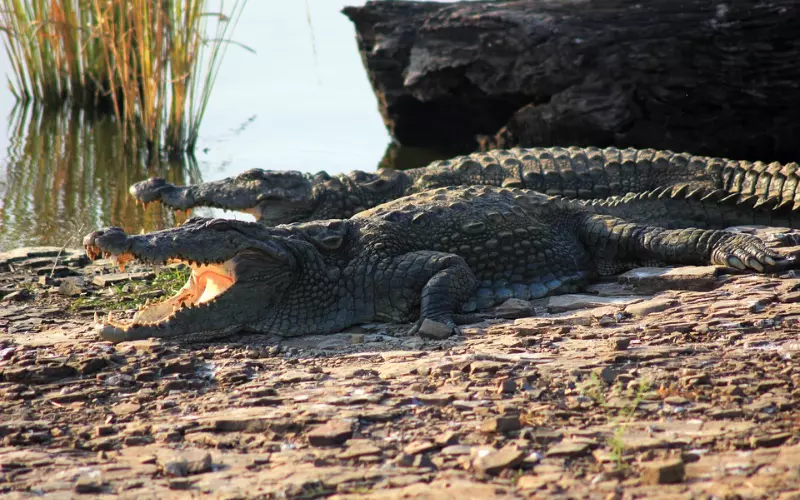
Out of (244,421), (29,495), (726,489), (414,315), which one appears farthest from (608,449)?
(414,315)

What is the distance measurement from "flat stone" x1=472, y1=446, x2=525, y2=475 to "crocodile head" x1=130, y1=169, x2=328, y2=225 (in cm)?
495

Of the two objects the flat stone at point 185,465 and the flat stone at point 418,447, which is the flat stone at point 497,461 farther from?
the flat stone at point 185,465

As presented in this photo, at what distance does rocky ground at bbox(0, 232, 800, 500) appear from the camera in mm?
2818

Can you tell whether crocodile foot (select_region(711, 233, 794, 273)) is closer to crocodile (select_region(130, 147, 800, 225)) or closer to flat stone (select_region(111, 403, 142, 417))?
crocodile (select_region(130, 147, 800, 225))

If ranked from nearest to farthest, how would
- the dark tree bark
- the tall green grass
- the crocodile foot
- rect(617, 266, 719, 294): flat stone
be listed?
rect(617, 266, 719, 294): flat stone → the crocodile foot → the dark tree bark → the tall green grass

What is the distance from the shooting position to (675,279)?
16.8 feet

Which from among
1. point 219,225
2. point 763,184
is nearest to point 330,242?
point 219,225


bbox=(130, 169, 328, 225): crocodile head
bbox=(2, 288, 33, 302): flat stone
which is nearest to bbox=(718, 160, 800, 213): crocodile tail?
bbox=(130, 169, 328, 225): crocodile head

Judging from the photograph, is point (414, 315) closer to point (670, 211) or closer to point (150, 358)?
point (150, 358)

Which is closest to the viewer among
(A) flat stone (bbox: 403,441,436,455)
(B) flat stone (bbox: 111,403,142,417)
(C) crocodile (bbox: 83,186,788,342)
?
(A) flat stone (bbox: 403,441,436,455)

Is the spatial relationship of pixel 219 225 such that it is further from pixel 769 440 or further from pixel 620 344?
pixel 769 440

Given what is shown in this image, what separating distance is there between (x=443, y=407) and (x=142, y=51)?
26.4ft

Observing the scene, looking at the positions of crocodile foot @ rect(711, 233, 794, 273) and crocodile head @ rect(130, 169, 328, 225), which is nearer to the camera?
crocodile foot @ rect(711, 233, 794, 273)

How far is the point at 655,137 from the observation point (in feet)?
34.8
